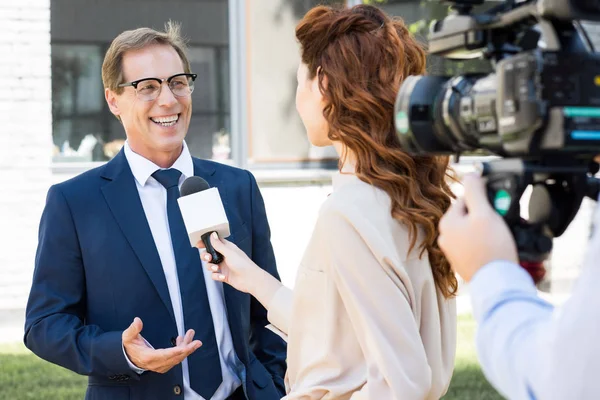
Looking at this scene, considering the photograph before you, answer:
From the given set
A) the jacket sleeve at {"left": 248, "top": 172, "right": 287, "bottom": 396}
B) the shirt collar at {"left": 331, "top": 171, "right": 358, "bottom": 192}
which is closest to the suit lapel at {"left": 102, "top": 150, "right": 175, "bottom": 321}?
the jacket sleeve at {"left": 248, "top": 172, "right": 287, "bottom": 396}

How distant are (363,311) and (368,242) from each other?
0.16m

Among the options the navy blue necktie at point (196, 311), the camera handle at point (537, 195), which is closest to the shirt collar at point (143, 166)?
the navy blue necktie at point (196, 311)

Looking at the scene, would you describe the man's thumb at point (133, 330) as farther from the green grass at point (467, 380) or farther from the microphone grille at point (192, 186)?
the green grass at point (467, 380)

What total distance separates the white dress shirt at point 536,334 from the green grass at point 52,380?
4.66 meters

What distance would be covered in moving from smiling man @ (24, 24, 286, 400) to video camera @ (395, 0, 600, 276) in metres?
1.18

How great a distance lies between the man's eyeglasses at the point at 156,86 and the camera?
323 centimetres

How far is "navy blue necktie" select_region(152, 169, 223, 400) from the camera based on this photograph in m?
2.95

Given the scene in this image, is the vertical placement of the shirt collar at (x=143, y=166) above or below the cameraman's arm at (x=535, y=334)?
above

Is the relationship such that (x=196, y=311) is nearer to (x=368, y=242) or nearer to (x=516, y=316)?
(x=368, y=242)

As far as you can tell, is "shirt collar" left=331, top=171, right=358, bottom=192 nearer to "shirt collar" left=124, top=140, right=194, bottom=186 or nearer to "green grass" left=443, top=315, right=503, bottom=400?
"shirt collar" left=124, top=140, right=194, bottom=186

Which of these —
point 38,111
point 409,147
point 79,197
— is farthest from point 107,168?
point 38,111

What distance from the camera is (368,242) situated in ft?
7.55

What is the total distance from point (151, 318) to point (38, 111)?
20.5 feet

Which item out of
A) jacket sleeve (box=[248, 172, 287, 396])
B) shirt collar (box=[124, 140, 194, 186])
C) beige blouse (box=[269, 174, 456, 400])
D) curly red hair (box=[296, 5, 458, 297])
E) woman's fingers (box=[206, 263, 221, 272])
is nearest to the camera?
beige blouse (box=[269, 174, 456, 400])
